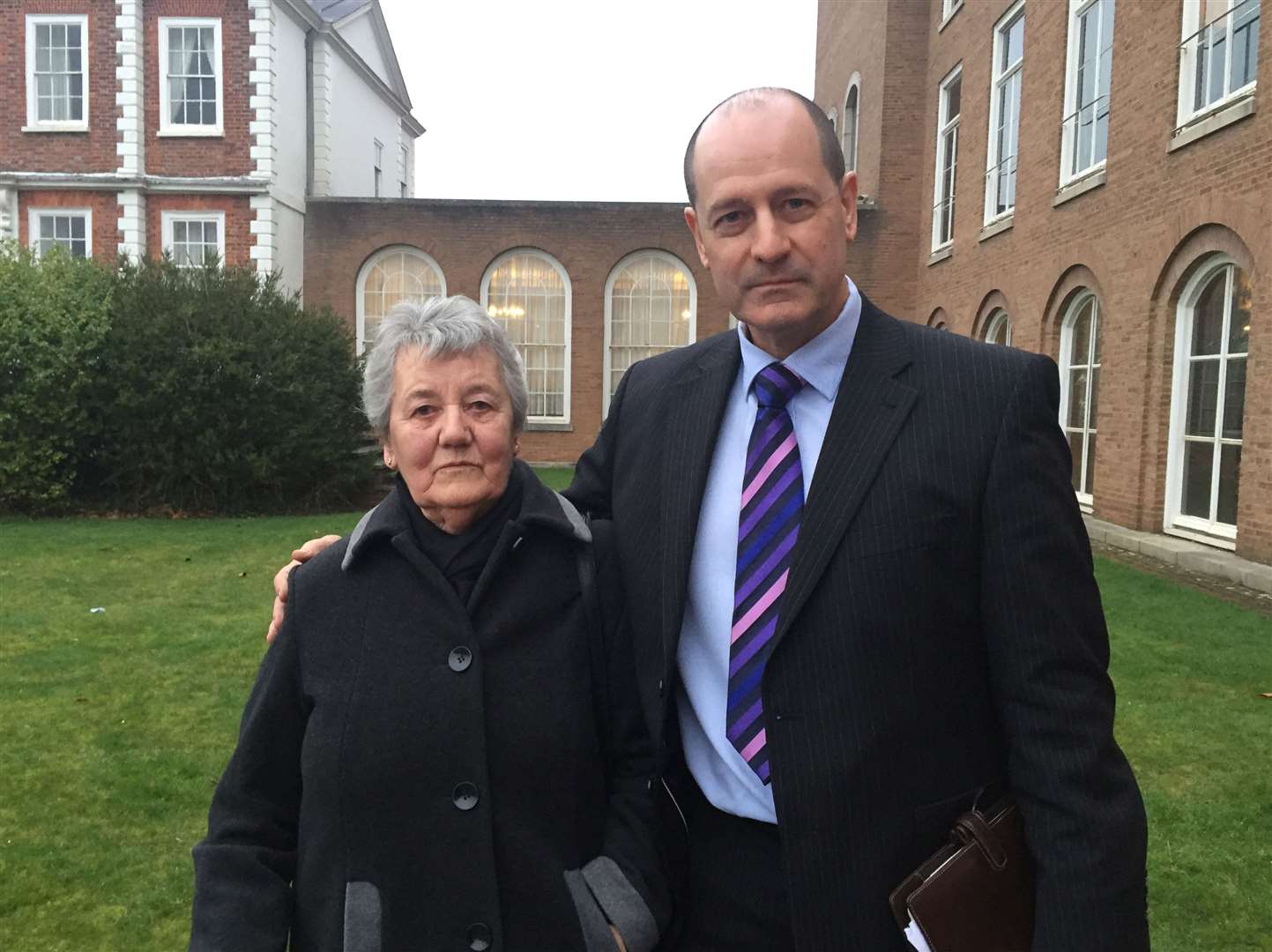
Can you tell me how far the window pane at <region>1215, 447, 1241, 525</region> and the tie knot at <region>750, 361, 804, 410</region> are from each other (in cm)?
983

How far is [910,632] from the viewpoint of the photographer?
5.33 feet

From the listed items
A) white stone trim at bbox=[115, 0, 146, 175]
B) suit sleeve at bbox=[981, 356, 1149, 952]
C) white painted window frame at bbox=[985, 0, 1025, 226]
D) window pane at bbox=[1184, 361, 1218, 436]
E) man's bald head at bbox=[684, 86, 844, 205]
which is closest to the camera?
suit sleeve at bbox=[981, 356, 1149, 952]

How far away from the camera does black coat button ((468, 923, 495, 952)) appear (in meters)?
1.82

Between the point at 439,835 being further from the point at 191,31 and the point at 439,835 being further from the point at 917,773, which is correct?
the point at 191,31

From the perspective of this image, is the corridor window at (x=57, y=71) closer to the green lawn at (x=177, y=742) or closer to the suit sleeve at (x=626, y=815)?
the green lawn at (x=177, y=742)

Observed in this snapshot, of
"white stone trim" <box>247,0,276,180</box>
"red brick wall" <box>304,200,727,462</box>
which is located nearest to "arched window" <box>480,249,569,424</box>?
"red brick wall" <box>304,200,727,462</box>

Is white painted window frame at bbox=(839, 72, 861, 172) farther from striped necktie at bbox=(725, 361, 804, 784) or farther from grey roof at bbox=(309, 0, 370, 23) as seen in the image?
striped necktie at bbox=(725, 361, 804, 784)

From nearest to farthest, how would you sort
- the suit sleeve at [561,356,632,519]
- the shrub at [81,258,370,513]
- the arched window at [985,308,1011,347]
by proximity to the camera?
the suit sleeve at [561,356,632,519]
the shrub at [81,258,370,513]
the arched window at [985,308,1011,347]

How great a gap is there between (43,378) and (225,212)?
876 cm

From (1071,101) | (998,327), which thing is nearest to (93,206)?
(998,327)

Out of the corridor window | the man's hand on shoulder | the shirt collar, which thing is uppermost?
the corridor window

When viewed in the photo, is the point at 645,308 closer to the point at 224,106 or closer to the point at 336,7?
A: the point at 224,106

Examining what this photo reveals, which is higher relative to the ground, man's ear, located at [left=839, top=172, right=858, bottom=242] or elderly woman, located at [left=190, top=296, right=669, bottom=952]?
man's ear, located at [left=839, top=172, right=858, bottom=242]

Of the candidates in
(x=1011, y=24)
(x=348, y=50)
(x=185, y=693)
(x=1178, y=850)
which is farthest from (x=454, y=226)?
(x=1178, y=850)
